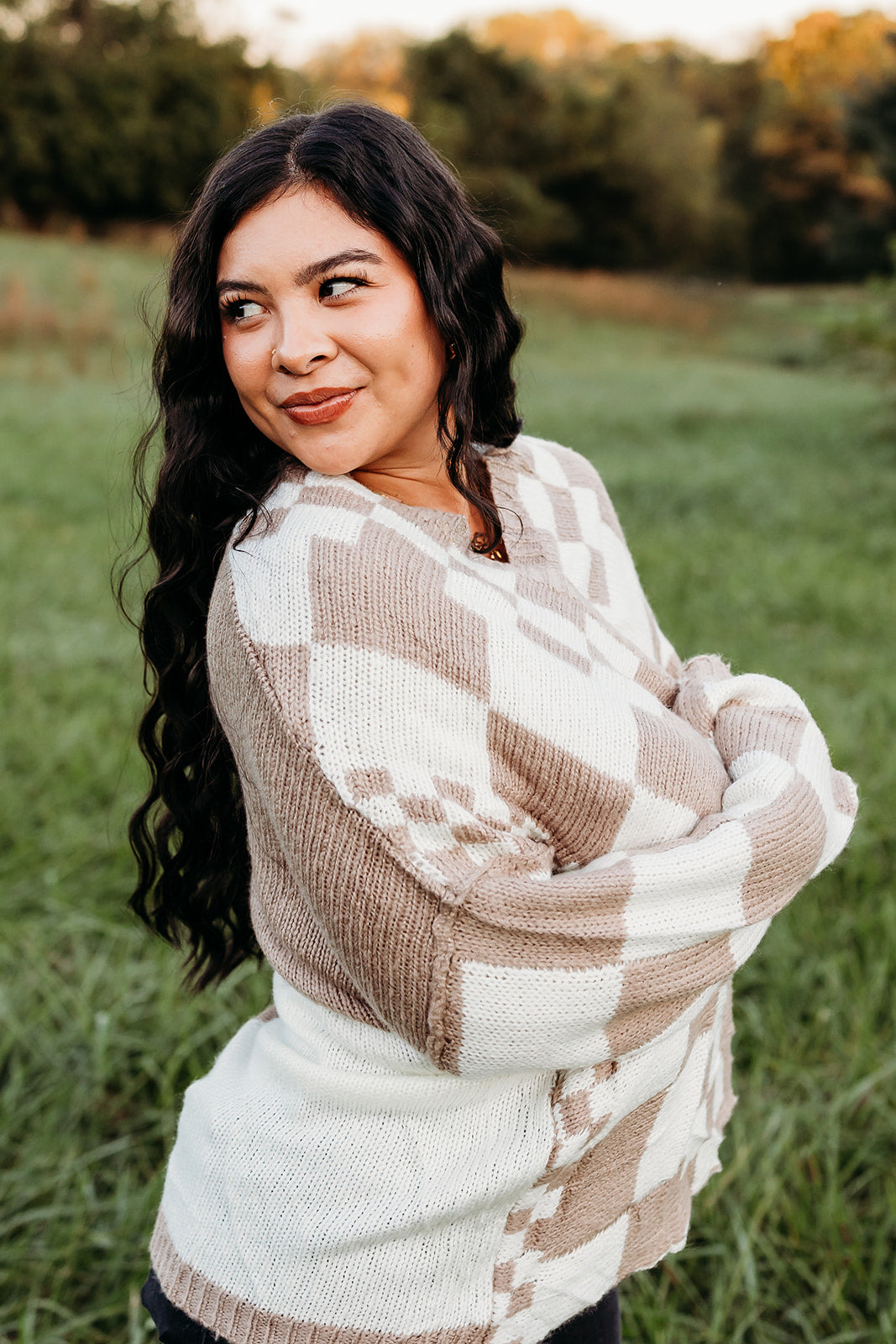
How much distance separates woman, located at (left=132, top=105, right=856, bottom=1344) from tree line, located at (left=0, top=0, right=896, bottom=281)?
12.7 metres

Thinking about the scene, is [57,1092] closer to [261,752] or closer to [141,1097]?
[141,1097]

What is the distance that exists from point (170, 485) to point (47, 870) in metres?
1.86

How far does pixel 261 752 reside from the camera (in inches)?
38.3

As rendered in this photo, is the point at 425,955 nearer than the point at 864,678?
Yes

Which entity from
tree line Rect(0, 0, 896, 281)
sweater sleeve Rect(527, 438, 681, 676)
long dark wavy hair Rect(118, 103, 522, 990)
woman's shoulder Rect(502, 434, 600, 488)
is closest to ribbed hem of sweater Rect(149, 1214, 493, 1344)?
long dark wavy hair Rect(118, 103, 522, 990)

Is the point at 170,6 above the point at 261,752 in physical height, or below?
above

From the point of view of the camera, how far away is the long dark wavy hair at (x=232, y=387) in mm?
1102

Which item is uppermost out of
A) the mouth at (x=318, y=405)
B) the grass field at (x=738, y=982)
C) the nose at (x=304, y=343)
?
the nose at (x=304, y=343)

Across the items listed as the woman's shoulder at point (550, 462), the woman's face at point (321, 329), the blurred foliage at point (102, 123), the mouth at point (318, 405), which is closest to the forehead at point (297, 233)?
the woman's face at point (321, 329)

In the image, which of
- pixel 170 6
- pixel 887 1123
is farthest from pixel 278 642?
pixel 170 6

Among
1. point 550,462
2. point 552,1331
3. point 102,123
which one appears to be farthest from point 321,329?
point 102,123

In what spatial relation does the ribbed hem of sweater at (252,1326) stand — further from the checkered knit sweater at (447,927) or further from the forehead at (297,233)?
the forehead at (297,233)

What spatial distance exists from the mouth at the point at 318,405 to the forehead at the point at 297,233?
0.39 ft

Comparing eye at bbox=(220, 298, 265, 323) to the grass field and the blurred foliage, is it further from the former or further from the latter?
the blurred foliage
